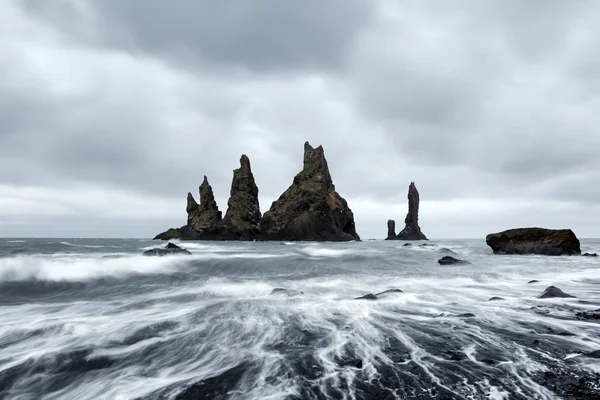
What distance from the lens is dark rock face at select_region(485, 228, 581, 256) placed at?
30312mm

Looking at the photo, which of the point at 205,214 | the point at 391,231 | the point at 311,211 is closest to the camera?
the point at 311,211

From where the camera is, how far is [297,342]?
6836 mm

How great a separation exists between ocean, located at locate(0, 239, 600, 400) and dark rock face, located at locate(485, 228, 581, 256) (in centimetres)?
1926

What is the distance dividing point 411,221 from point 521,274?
89.6m

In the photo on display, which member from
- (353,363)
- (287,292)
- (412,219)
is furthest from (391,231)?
(353,363)

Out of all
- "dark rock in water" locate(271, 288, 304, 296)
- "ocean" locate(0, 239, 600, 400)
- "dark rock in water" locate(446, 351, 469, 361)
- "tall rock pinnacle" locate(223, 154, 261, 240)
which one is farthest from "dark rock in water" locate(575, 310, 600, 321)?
"tall rock pinnacle" locate(223, 154, 261, 240)

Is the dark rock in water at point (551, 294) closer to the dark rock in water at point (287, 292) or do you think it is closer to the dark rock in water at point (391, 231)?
the dark rock in water at point (287, 292)

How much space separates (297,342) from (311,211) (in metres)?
68.2

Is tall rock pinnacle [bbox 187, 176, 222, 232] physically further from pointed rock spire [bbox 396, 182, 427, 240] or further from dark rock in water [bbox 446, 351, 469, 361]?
dark rock in water [bbox 446, 351, 469, 361]

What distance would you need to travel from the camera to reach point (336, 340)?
22.6 feet

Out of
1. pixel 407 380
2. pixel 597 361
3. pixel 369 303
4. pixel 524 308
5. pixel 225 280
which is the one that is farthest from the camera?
pixel 225 280

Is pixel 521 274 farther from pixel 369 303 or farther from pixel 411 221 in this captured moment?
pixel 411 221

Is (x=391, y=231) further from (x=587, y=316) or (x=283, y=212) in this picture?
(x=587, y=316)

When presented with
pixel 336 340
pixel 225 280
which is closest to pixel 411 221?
pixel 225 280
